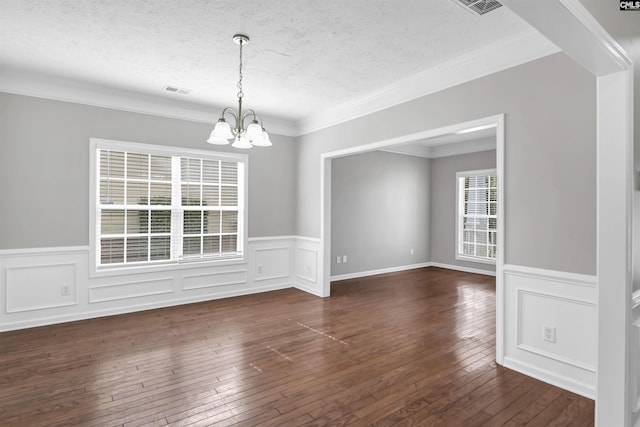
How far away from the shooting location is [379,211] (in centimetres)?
738

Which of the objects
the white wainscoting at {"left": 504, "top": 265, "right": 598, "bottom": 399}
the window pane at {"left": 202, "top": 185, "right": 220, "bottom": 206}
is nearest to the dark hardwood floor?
the white wainscoting at {"left": 504, "top": 265, "right": 598, "bottom": 399}

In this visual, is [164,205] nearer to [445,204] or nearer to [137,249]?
[137,249]

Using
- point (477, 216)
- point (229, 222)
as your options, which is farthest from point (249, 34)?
point (477, 216)

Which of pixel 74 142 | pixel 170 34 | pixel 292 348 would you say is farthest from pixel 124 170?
pixel 292 348

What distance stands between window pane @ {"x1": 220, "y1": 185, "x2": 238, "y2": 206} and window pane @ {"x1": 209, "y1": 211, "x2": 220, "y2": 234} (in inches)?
8.5

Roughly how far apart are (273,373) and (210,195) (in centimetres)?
317

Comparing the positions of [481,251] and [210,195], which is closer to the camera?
[210,195]

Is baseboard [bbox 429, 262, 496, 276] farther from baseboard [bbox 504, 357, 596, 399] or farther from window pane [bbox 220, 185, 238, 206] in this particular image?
window pane [bbox 220, 185, 238, 206]

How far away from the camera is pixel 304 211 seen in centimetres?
593

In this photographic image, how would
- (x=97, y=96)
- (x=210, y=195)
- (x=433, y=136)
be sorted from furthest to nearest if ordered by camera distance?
1. (x=210, y=195)
2. (x=97, y=96)
3. (x=433, y=136)

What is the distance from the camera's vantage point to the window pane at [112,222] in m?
4.50

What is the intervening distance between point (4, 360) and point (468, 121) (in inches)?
191

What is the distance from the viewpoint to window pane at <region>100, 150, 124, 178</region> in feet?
14.8

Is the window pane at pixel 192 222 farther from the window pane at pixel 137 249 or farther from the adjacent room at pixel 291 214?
the window pane at pixel 137 249
